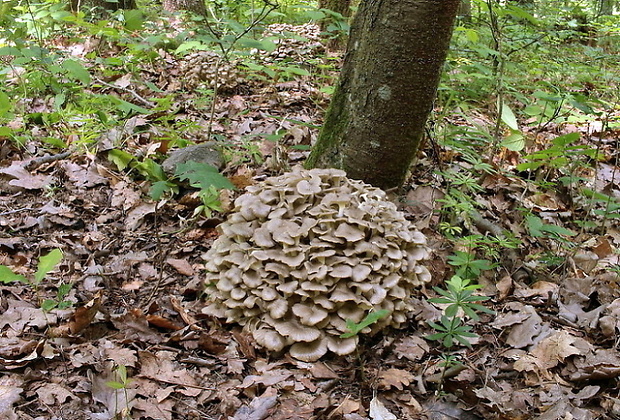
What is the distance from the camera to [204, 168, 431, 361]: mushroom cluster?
311 cm

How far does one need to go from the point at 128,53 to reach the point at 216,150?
337 cm

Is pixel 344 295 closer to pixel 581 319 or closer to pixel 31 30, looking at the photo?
pixel 581 319

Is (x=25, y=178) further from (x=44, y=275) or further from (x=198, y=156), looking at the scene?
(x=44, y=275)

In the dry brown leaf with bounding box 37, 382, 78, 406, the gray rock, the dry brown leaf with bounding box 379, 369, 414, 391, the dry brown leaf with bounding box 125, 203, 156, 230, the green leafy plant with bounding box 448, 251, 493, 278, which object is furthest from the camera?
the gray rock

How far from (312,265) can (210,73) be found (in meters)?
4.53

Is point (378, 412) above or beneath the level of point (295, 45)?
beneath

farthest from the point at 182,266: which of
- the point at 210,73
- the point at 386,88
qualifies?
the point at 210,73

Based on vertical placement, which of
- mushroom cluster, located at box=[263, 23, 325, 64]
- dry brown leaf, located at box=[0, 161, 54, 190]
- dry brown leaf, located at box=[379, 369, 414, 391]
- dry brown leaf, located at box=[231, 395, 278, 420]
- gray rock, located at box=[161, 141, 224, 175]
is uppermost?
mushroom cluster, located at box=[263, 23, 325, 64]

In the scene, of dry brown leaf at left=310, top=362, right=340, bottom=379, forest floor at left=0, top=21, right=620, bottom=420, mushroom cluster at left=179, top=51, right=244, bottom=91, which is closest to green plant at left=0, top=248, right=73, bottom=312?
forest floor at left=0, top=21, right=620, bottom=420

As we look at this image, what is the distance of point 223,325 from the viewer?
11.2ft

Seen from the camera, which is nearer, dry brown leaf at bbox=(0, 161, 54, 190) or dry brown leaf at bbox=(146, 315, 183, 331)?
dry brown leaf at bbox=(146, 315, 183, 331)

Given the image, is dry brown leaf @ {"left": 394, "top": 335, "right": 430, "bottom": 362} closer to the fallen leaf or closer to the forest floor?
the forest floor

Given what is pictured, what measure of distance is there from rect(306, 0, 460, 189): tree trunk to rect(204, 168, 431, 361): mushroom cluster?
0.53 metres

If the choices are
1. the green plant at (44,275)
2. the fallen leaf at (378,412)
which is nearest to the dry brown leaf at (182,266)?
the green plant at (44,275)
